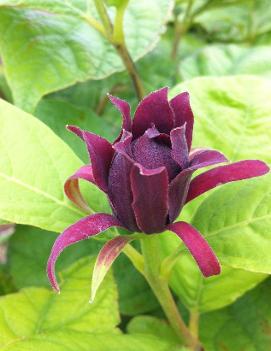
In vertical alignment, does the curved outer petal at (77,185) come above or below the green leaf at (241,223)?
above

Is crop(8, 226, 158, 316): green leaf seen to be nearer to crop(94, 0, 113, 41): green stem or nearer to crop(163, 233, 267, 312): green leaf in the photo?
crop(163, 233, 267, 312): green leaf

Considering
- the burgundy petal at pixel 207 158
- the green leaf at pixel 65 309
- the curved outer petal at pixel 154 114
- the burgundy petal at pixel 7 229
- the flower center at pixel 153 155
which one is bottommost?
the burgundy petal at pixel 7 229

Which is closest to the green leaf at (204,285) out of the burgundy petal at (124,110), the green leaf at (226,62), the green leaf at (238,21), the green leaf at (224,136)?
the green leaf at (224,136)

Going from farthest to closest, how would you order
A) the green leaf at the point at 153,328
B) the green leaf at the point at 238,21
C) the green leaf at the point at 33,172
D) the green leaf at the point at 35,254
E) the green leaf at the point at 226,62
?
the green leaf at the point at 238,21
the green leaf at the point at 226,62
the green leaf at the point at 35,254
the green leaf at the point at 153,328
the green leaf at the point at 33,172

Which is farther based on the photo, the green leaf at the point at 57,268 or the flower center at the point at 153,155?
the green leaf at the point at 57,268

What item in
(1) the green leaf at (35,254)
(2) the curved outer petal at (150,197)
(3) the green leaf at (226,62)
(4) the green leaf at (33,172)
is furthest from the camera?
(3) the green leaf at (226,62)

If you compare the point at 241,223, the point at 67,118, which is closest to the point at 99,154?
the point at 241,223

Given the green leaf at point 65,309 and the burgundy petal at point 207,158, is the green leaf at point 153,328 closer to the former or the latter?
the green leaf at point 65,309

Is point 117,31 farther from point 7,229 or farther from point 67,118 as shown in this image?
point 7,229
